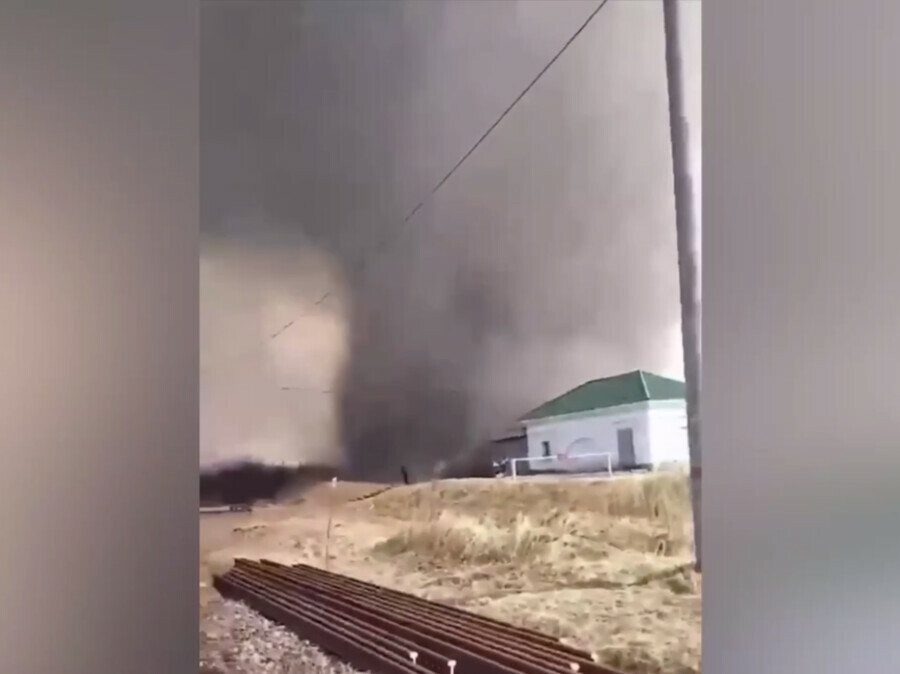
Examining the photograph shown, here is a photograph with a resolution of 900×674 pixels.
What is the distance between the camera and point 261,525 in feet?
4.17

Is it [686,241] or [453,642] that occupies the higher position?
[686,241]

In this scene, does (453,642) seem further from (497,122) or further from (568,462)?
(497,122)

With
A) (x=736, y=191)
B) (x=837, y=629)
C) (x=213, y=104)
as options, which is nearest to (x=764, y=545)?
(x=837, y=629)

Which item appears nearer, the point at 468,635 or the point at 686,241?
the point at 468,635

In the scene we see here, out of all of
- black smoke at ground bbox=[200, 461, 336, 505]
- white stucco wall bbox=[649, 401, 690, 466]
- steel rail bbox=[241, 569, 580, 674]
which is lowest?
steel rail bbox=[241, 569, 580, 674]

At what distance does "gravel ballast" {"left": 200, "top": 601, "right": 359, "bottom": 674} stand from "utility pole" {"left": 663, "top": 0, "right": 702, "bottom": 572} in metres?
0.60

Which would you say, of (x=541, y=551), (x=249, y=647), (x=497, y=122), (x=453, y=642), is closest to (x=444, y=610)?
(x=453, y=642)

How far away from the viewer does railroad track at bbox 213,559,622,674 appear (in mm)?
1274

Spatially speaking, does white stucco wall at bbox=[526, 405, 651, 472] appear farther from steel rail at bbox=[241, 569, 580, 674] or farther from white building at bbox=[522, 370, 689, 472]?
steel rail at bbox=[241, 569, 580, 674]

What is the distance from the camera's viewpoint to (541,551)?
137 cm

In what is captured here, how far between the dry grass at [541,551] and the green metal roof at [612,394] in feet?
0.36

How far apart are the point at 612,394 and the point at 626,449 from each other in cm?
9

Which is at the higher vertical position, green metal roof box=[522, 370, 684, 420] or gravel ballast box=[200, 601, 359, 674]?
green metal roof box=[522, 370, 684, 420]

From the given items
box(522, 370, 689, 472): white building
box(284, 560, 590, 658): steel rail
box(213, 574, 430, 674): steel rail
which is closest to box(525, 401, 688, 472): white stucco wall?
box(522, 370, 689, 472): white building
